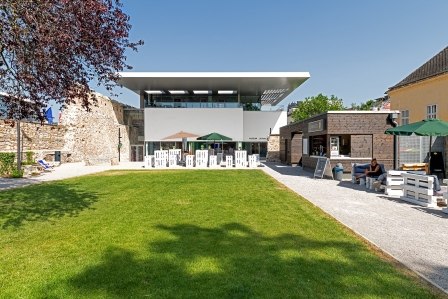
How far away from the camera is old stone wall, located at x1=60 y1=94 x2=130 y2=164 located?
2672 cm

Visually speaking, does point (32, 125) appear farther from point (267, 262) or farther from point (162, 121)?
point (267, 262)

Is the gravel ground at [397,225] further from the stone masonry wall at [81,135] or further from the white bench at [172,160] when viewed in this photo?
the stone masonry wall at [81,135]

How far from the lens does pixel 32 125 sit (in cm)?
2284

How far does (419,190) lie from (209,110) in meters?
23.6

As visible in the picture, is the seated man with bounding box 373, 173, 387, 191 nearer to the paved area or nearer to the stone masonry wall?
the paved area

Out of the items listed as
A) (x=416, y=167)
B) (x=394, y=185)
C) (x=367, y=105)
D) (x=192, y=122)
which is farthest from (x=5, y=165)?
(x=367, y=105)

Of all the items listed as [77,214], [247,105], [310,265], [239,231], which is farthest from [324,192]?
[247,105]

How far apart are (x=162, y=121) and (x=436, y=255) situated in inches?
1103

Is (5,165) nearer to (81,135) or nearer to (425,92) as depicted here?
(81,135)

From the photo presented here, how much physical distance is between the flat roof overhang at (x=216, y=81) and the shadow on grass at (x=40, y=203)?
16.2 m

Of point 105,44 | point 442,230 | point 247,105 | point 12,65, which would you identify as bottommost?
point 442,230

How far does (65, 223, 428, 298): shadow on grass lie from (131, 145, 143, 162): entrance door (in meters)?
29.8

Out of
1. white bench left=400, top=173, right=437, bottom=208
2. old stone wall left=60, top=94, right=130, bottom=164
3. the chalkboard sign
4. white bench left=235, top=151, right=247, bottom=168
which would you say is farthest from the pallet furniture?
old stone wall left=60, top=94, right=130, bottom=164

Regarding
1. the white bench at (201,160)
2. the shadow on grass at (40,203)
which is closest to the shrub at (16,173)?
the shadow on grass at (40,203)
